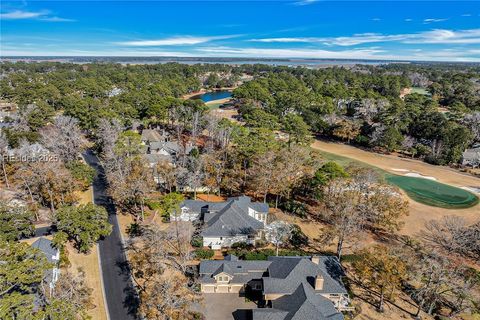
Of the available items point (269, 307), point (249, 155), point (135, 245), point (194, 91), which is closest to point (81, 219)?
point (135, 245)

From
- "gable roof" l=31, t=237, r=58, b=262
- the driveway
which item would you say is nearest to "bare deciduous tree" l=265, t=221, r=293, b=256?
the driveway

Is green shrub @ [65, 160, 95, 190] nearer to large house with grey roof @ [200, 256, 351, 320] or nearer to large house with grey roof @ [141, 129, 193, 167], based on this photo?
large house with grey roof @ [141, 129, 193, 167]

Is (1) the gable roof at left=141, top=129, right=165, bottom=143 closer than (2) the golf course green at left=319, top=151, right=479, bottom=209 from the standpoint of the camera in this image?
No

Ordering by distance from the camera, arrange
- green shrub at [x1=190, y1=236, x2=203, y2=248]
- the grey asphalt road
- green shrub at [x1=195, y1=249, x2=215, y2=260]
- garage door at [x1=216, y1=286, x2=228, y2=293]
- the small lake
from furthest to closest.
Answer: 1. the small lake
2. green shrub at [x1=190, y1=236, x2=203, y2=248]
3. green shrub at [x1=195, y1=249, x2=215, y2=260]
4. garage door at [x1=216, y1=286, x2=228, y2=293]
5. the grey asphalt road

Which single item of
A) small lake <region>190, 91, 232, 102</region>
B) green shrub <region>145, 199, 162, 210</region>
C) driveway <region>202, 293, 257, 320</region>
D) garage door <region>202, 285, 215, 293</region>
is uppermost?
small lake <region>190, 91, 232, 102</region>

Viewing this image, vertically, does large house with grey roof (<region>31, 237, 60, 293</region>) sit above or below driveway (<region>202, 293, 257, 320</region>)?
above

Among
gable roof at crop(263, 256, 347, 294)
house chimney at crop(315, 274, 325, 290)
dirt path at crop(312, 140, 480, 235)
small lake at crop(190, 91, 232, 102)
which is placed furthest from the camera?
small lake at crop(190, 91, 232, 102)
